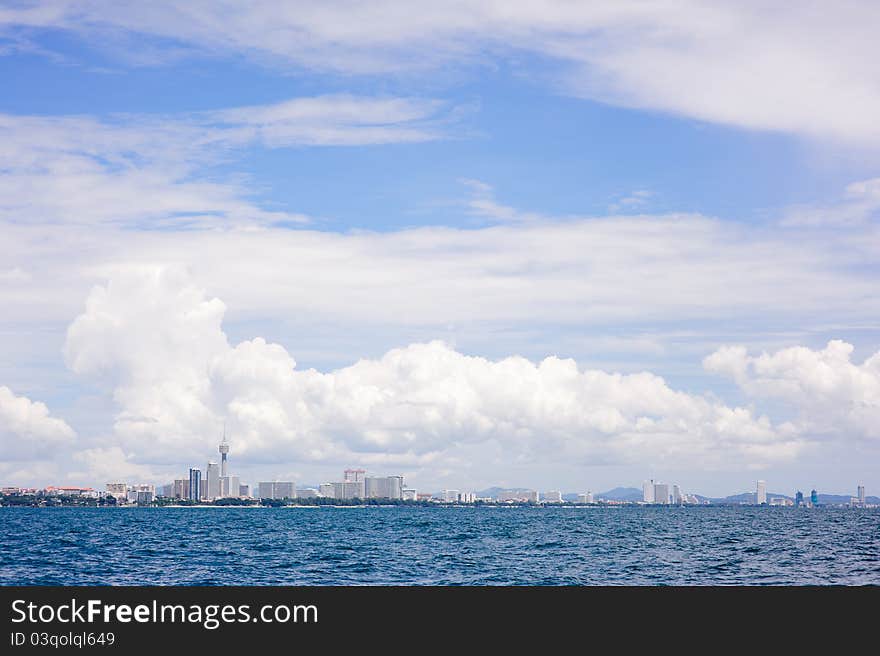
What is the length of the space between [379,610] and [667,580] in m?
46.1

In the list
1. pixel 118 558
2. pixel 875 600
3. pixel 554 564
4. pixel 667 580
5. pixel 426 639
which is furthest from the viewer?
pixel 118 558

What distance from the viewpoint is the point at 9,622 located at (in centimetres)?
2444

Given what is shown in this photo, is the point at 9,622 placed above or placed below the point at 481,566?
→ above

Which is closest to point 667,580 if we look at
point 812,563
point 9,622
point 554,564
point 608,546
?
Answer: point 554,564

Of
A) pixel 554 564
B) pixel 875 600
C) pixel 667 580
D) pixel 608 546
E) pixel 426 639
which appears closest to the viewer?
pixel 426 639

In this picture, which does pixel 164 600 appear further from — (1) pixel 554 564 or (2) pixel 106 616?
(1) pixel 554 564

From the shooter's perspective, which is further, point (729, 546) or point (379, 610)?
point (729, 546)

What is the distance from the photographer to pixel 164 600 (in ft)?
76.7

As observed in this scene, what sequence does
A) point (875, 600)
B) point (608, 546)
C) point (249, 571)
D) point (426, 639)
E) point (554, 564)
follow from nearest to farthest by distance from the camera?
point (426, 639) < point (875, 600) < point (249, 571) < point (554, 564) < point (608, 546)

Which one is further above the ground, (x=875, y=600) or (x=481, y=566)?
(x=875, y=600)

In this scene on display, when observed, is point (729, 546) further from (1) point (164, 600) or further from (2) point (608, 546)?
(1) point (164, 600)

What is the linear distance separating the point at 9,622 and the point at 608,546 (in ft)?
280

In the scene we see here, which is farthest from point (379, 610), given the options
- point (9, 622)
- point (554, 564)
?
point (554, 564)

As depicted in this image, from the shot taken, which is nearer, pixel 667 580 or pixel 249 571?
pixel 667 580
